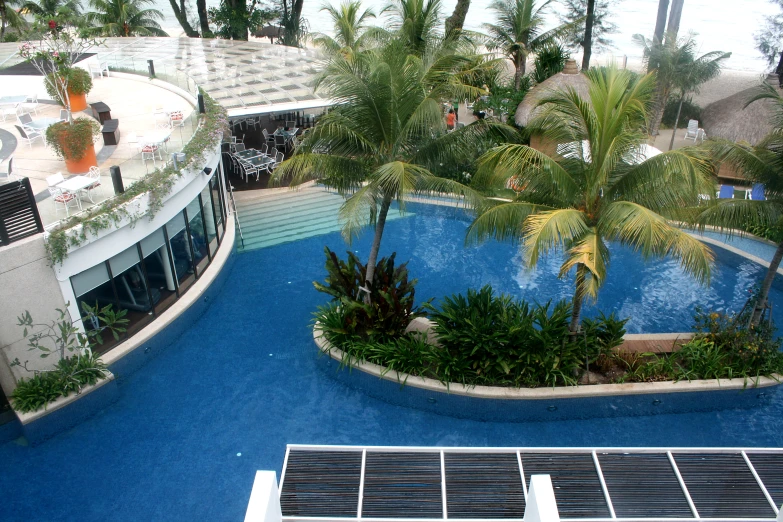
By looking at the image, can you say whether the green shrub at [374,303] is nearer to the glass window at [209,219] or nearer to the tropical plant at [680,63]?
the glass window at [209,219]

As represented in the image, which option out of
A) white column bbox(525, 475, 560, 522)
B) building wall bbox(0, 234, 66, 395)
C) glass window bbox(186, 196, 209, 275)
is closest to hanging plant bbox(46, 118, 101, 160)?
glass window bbox(186, 196, 209, 275)

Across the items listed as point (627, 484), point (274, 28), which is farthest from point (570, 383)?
point (274, 28)

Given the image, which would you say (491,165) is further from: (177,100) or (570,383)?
(177,100)

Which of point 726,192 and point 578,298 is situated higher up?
point 578,298

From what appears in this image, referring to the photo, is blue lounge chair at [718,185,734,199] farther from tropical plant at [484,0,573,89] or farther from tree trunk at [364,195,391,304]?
tree trunk at [364,195,391,304]

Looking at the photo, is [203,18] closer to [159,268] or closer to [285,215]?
[285,215]

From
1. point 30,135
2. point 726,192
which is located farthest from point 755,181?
point 30,135
